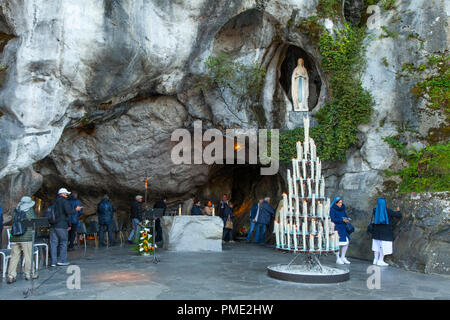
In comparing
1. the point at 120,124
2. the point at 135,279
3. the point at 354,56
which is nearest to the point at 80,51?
the point at 120,124

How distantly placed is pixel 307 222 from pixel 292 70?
27.8 ft

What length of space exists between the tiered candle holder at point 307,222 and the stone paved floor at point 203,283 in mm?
606

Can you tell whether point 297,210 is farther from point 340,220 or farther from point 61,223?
point 61,223

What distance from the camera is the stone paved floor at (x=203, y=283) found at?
6.48 m

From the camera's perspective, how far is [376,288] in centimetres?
709


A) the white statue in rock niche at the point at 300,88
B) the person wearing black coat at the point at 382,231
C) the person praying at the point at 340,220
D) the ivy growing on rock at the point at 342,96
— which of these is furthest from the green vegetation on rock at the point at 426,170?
the white statue in rock niche at the point at 300,88

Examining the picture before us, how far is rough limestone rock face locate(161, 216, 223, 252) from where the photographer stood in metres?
12.2

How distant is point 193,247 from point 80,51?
19.4 feet

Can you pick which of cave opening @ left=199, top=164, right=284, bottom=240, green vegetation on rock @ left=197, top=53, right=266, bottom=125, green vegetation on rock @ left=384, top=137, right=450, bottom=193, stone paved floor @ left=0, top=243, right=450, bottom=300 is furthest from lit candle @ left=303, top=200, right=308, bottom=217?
cave opening @ left=199, top=164, right=284, bottom=240

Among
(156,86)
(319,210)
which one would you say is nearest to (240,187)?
(156,86)

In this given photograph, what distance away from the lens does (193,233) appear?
12.3 m

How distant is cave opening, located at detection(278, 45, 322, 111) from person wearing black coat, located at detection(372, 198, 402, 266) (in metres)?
5.34

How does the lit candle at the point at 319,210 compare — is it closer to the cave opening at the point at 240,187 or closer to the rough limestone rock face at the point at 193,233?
the rough limestone rock face at the point at 193,233

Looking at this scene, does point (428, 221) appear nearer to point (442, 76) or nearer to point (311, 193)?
point (311, 193)
